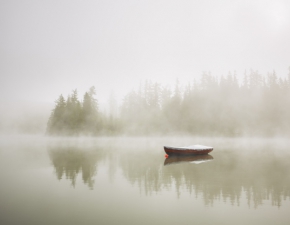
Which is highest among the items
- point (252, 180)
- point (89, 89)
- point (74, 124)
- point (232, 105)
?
point (89, 89)

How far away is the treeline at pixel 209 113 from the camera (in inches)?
3875

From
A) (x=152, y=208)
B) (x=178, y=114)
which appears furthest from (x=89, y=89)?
(x=152, y=208)

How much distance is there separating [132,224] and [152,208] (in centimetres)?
294

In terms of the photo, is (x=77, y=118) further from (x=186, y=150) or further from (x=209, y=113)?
(x=186, y=150)

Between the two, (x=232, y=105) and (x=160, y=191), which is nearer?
(x=160, y=191)

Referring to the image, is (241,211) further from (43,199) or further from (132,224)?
(43,199)

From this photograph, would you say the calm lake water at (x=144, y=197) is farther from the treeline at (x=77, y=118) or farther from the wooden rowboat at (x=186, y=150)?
the treeline at (x=77, y=118)

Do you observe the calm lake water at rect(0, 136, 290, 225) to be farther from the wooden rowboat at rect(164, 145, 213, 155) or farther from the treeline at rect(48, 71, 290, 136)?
the treeline at rect(48, 71, 290, 136)

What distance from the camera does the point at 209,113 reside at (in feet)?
331

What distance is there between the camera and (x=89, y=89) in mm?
100000

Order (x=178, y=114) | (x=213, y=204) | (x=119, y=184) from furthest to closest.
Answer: (x=178, y=114) < (x=119, y=184) < (x=213, y=204)

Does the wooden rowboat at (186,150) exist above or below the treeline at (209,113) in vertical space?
below

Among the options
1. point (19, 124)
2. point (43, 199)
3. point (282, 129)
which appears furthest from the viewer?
point (19, 124)

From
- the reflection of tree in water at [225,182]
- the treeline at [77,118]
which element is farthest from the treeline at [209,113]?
the reflection of tree in water at [225,182]
